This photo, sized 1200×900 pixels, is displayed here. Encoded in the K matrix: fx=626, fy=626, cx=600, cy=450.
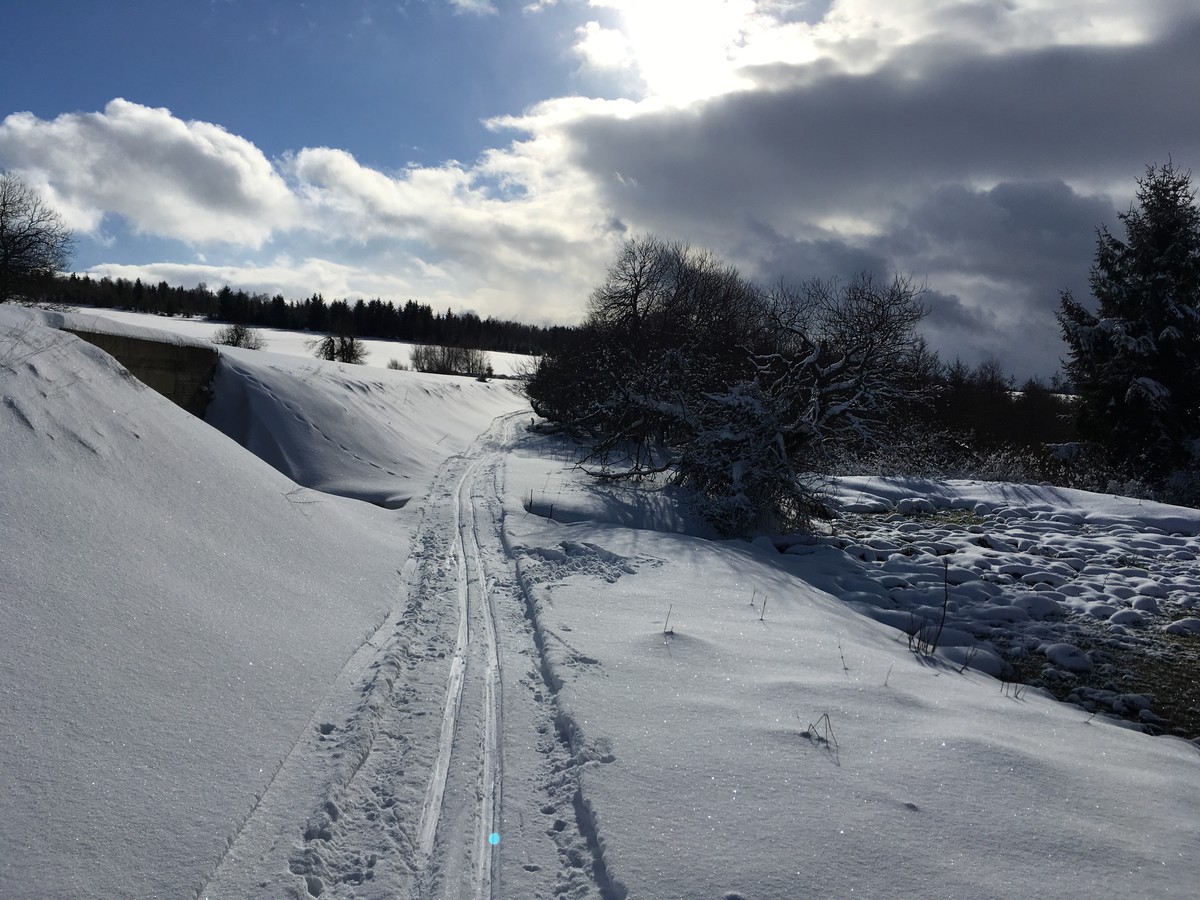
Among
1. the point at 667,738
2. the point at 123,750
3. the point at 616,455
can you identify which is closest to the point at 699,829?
the point at 667,738

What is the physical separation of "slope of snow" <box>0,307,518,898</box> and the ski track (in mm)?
237

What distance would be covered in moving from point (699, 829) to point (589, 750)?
36.5 inches

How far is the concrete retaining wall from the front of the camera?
12.9 metres

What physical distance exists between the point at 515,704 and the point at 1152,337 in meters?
23.0

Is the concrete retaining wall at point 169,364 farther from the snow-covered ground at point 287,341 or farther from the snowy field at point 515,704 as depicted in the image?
the snow-covered ground at point 287,341

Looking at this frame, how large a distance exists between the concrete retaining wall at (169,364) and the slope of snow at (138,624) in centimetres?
507

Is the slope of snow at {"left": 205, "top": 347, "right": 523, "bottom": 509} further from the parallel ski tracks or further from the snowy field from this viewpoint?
the parallel ski tracks

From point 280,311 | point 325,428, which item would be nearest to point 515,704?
point 325,428

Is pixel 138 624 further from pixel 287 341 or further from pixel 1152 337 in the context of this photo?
pixel 287 341

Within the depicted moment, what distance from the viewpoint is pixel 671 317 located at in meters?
26.7

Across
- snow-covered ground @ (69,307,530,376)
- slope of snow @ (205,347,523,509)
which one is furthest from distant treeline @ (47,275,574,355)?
slope of snow @ (205,347,523,509)

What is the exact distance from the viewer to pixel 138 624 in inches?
167

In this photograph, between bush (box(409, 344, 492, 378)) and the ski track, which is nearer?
the ski track

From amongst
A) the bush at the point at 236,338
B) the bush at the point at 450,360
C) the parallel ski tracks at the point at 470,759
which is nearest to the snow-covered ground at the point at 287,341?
the bush at the point at 236,338
